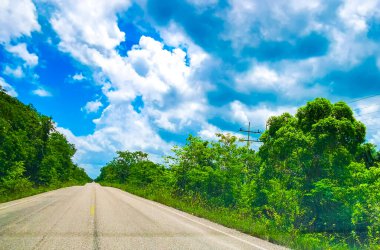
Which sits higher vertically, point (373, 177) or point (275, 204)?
point (373, 177)

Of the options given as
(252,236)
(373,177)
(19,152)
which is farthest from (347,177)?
(19,152)

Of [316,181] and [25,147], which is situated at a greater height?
[25,147]

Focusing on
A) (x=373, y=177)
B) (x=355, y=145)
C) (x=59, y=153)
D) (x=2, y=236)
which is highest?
(x=59, y=153)

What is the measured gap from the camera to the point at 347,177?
1823cm

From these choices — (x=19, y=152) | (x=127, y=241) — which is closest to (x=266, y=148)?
(x=127, y=241)

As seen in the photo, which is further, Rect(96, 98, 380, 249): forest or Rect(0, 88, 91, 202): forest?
Rect(0, 88, 91, 202): forest

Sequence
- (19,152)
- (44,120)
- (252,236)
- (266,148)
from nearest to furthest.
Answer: (252,236) < (266,148) < (19,152) < (44,120)

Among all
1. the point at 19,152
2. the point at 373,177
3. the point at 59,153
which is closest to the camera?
the point at 373,177

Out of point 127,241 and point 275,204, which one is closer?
point 127,241

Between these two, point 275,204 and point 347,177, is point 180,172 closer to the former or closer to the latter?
point 275,204

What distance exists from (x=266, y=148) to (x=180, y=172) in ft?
31.9

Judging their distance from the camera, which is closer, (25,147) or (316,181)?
(316,181)

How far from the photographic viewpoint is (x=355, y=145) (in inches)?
755

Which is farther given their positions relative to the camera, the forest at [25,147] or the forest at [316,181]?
the forest at [25,147]
